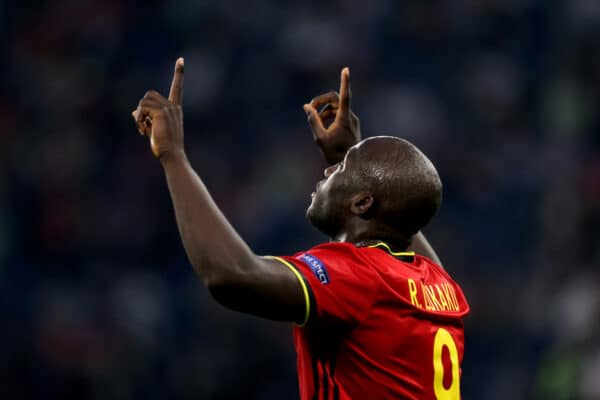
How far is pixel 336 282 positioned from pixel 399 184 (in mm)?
473

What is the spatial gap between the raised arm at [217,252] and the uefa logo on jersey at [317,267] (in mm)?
88

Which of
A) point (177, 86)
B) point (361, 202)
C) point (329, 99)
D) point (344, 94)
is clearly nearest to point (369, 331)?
point (361, 202)

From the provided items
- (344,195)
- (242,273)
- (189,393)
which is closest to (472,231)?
(189,393)

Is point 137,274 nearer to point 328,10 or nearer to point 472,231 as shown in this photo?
point 472,231

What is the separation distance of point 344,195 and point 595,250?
582 cm

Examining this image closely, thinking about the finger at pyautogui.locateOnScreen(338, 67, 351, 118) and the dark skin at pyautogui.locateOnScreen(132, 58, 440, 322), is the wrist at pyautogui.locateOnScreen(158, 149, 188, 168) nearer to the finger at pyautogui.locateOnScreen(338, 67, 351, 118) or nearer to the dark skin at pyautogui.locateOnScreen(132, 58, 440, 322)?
the dark skin at pyautogui.locateOnScreen(132, 58, 440, 322)

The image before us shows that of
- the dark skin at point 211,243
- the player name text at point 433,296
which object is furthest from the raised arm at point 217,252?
the player name text at point 433,296

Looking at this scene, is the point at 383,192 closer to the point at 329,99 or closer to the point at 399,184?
the point at 399,184

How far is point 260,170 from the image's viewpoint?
950cm

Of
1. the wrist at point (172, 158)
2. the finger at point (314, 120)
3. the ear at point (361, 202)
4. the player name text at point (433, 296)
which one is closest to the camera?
the wrist at point (172, 158)

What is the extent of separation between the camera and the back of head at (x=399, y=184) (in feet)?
10.1

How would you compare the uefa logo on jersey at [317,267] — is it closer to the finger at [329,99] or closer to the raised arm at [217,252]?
the raised arm at [217,252]

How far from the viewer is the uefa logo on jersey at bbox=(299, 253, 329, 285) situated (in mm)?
2721

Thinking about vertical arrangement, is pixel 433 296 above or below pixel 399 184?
below
